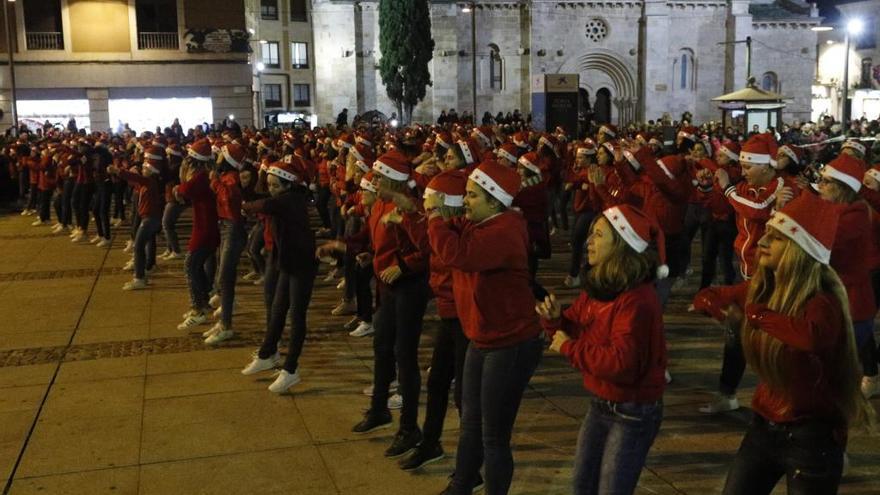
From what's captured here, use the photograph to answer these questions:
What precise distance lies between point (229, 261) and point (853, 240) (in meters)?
5.94

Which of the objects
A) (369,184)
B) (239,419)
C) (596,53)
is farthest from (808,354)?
(596,53)

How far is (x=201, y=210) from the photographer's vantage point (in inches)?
371

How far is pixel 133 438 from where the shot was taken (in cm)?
643

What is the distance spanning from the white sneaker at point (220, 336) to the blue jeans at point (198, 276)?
862mm

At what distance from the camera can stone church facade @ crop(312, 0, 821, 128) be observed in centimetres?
4981

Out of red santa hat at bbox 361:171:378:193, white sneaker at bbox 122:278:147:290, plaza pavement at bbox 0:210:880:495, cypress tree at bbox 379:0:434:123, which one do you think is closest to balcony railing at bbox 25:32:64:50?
cypress tree at bbox 379:0:434:123

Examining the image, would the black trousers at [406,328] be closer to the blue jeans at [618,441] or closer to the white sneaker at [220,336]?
the blue jeans at [618,441]

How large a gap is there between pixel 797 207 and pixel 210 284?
820 cm

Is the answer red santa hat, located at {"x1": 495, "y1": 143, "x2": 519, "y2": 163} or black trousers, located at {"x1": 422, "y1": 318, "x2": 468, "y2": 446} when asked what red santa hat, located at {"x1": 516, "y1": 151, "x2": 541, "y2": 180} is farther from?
black trousers, located at {"x1": 422, "y1": 318, "x2": 468, "y2": 446}

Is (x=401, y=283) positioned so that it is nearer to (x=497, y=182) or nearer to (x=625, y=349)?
(x=497, y=182)

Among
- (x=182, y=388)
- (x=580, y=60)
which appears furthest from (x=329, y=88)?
(x=182, y=388)

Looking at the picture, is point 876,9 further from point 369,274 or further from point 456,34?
point 369,274

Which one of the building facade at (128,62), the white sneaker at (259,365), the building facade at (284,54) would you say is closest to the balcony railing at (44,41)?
the building facade at (128,62)

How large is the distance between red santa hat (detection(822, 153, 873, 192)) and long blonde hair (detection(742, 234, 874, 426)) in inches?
99.3
